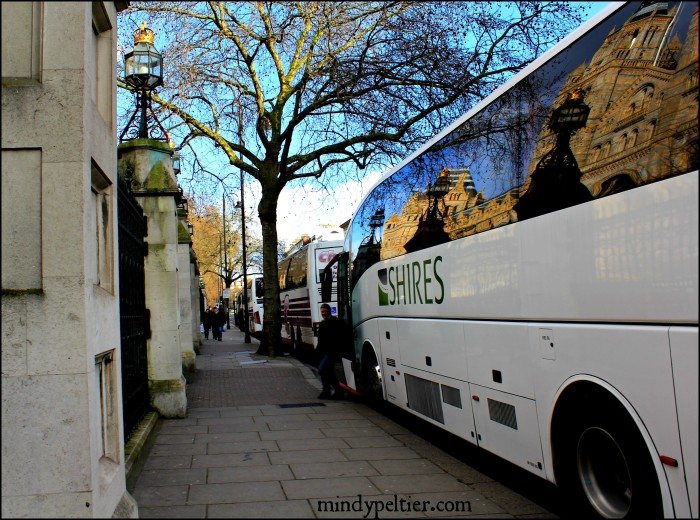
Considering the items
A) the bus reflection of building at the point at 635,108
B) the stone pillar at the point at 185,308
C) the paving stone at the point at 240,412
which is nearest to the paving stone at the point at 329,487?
the bus reflection of building at the point at 635,108

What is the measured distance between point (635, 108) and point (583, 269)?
1133 mm

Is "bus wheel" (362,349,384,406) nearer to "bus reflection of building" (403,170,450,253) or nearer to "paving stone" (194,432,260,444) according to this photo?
"paving stone" (194,432,260,444)

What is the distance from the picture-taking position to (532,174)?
19.4 ft

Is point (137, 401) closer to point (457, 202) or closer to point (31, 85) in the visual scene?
point (457, 202)

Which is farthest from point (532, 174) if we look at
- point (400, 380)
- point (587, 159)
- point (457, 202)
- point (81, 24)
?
point (400, 380)

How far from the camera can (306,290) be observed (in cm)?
2317

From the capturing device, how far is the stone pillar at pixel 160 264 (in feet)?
35.1

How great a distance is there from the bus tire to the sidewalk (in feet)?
2.16

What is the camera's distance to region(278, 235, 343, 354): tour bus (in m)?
21.8

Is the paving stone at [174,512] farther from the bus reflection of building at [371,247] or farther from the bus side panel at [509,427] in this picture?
the bus reflection of building at [371,247]

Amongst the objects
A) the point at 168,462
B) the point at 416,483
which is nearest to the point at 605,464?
the point at 416,483

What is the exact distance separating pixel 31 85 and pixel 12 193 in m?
0.68

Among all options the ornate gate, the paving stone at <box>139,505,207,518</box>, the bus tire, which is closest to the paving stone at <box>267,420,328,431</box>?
the ornate gate

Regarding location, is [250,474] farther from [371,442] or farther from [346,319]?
[346,319]
